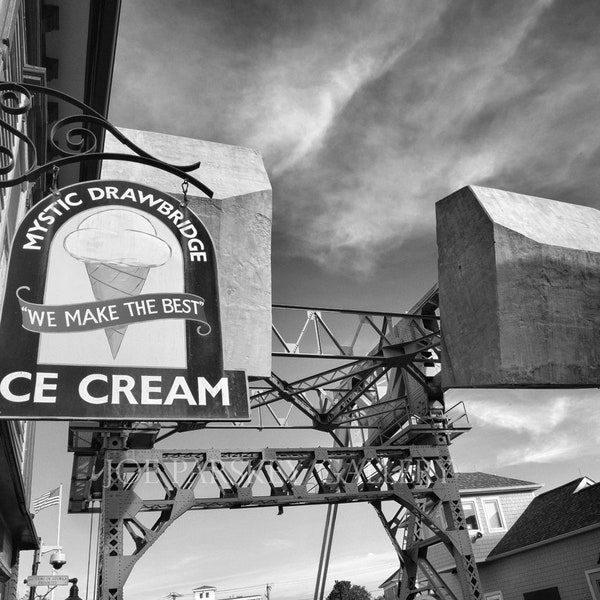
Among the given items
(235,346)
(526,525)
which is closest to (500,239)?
(235,346)

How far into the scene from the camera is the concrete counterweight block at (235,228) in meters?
10.8

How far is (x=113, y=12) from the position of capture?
8625 millimetres

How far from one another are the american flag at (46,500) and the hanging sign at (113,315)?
17505 mm

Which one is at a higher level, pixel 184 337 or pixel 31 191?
pixel 31 191

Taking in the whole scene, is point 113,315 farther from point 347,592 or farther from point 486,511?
point 347,592

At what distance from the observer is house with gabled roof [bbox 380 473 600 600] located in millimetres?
20438

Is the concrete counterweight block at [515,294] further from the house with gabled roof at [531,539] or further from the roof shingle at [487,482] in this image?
the roof shingle at [487,482]

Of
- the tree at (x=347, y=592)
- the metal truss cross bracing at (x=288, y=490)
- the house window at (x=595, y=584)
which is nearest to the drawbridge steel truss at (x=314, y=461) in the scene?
the metal truss cross bracing at (x=288, y=490)

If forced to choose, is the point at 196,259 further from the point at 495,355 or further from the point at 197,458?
the point at 197,458

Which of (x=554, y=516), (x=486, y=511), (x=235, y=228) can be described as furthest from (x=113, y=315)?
(x=486, y=511)

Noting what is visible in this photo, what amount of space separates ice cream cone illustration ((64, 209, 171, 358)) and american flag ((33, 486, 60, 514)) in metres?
17.5

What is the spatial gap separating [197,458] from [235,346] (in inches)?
153

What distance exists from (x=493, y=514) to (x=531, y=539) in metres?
4.55

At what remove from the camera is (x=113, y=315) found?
5410 millimetres
